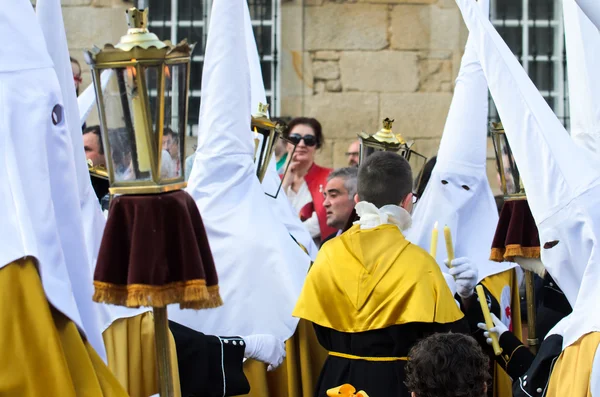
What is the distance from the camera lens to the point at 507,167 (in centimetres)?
470

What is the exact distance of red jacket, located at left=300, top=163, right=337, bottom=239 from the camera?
7.23 meters

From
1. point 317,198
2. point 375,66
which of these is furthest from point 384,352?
point 375,66

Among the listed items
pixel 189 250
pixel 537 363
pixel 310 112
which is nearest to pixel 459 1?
pixel 537 363

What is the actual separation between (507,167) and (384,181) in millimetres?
713

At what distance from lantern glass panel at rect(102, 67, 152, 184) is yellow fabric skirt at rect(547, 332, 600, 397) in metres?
1.47

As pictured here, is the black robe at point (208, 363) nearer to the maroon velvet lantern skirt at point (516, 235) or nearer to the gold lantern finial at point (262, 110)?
the maroon velvet lantern skirt at point (516, 235)

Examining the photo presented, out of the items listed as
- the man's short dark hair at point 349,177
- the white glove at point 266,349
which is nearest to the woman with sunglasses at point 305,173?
the man's short dark hair at point 349,177

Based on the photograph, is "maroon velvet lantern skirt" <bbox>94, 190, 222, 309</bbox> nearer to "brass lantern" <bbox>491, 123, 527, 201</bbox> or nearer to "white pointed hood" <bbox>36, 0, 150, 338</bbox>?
"white pointed hood" <bbox>36, 0, 150, 338</bbox>

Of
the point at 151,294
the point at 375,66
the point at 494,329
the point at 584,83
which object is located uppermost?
the point at 375,66

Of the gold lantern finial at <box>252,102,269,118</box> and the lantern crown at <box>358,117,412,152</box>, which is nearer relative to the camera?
the gold lantern finial at <box>252,102,269,118</box>

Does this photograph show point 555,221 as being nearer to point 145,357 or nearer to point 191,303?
point 191,303

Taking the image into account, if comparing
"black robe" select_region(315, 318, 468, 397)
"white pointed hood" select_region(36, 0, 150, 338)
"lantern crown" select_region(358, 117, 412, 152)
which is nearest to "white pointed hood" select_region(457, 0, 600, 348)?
"black robe" select_region(315, 318, 468, 397)

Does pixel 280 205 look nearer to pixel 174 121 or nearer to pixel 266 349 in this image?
pixel 266 349

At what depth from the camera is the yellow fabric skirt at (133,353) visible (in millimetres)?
3801
